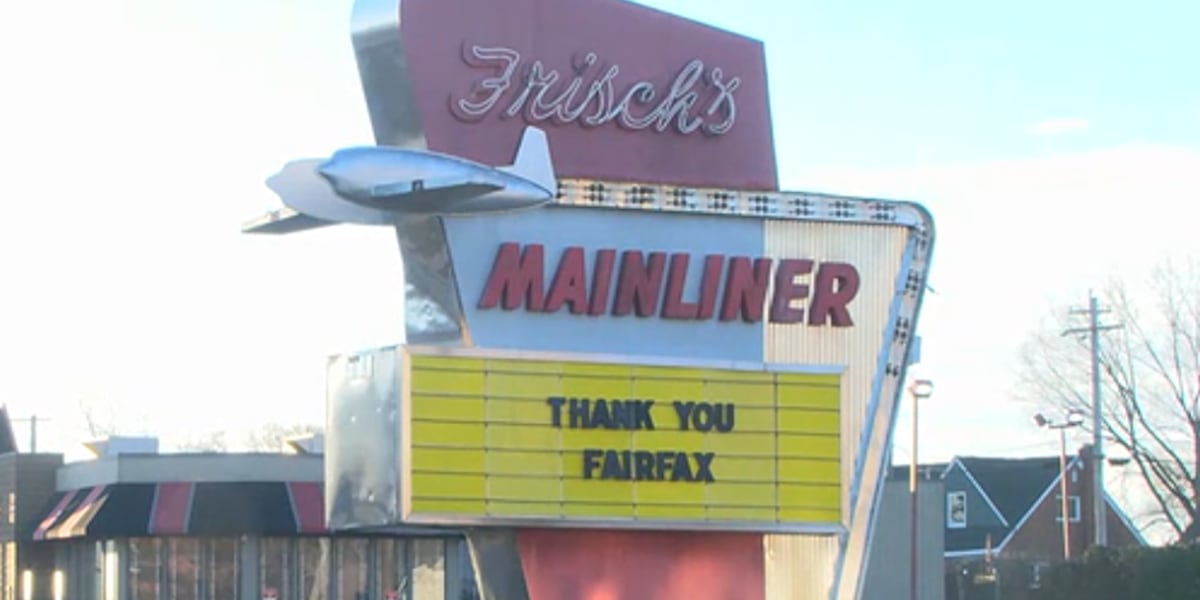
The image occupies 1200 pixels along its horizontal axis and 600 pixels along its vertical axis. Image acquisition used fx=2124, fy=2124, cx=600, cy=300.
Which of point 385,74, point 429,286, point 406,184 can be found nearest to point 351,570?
point 429,286

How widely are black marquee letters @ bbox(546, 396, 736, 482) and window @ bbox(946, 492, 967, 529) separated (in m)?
52.7

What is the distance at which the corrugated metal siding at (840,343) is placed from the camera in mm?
22828

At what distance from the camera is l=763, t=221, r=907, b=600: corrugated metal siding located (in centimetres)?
2283

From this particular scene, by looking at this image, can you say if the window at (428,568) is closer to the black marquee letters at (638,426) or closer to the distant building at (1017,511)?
the black marquee letters at (638,426)

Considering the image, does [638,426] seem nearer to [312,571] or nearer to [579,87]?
[579,87]

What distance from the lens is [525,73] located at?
70.7 ft

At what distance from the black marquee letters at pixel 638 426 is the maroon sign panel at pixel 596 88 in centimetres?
236

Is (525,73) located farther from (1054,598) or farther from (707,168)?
(1054,598)

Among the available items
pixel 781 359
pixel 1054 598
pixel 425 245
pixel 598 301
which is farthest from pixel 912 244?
pixel 1054 598

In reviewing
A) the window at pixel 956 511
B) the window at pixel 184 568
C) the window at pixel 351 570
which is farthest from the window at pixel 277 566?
the window at pixel 956 511

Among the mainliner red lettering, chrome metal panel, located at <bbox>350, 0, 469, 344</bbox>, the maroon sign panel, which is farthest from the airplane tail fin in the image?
chrome metal panel, located at <bbox>350, 0, 469, 344</bbox>

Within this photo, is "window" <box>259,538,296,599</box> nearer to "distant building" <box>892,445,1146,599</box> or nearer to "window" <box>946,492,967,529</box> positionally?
"distant building" <box>892,445,1146,599</box>

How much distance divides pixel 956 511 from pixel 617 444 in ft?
176

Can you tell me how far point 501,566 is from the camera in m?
21.5
